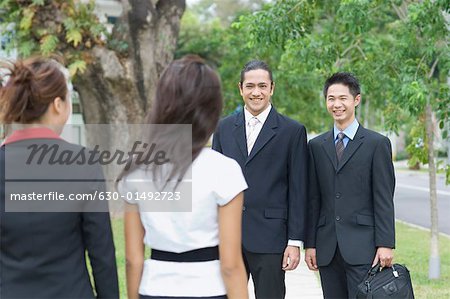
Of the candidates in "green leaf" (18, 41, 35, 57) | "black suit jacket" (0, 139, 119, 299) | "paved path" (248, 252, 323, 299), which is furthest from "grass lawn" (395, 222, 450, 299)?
"green leaf" (18, 41, 35, 57)

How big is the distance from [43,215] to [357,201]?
2.42m

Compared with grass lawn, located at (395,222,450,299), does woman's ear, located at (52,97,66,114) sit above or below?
above

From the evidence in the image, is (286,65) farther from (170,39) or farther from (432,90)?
(432,90)

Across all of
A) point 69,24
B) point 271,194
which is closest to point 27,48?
point 69,24

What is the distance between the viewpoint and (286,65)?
16.7 metres

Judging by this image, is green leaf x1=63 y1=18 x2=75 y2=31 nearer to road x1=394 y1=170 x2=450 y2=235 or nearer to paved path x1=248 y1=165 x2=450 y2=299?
paved path x1=248 y1=165 x2=450 y2=299

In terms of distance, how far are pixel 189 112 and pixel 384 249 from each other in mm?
2163

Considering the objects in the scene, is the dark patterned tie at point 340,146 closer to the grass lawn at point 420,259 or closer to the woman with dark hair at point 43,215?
the woman with dark hair at point 43,215

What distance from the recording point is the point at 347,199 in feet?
16.0

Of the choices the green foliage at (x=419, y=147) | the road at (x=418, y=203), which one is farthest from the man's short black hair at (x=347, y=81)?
the road at (x=418, y=203)

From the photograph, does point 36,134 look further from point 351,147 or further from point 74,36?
point 74,36

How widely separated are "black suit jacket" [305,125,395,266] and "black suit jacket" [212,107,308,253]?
18 cm

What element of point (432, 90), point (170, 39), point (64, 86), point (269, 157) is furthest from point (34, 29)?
point (64, 86)

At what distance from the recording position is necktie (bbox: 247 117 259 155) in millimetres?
5065
